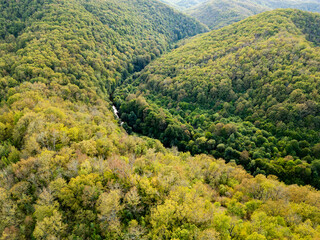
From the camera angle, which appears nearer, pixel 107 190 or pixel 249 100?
pixel 107 190

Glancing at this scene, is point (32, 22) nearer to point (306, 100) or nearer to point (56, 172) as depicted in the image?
point (56, 172)

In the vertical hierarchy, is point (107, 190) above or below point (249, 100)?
below

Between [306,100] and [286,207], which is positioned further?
[306,100]

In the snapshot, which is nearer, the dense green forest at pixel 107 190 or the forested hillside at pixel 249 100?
the dense green forest at pixel 107 190

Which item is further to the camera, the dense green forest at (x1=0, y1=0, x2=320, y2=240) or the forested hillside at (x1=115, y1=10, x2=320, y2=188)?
the forested hillside at (x1=115, y1=10, x2=320, y2=188)

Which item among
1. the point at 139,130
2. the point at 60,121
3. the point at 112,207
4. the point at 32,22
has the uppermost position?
the point at 32,22

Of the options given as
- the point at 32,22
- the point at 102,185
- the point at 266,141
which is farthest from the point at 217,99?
the point at 32,22

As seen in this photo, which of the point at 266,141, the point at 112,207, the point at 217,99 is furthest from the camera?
the point at 217,99

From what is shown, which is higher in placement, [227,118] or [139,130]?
[227,118]
